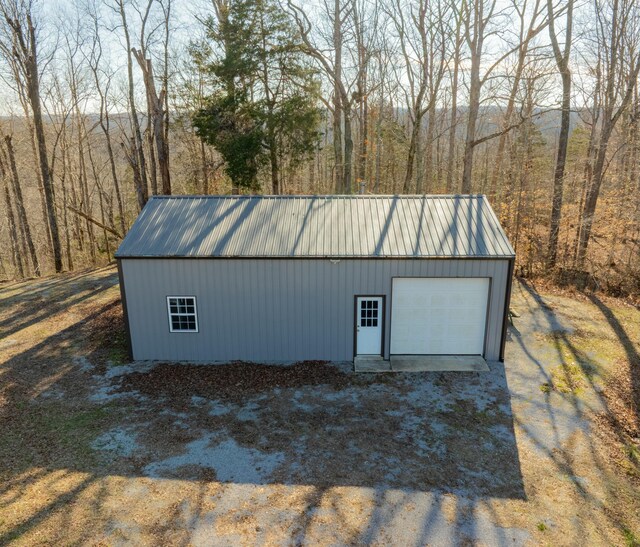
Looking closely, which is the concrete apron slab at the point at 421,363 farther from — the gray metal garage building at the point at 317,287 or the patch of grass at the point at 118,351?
the patch of grass at the point at 118,351

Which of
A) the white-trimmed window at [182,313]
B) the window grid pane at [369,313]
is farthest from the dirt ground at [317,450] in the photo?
the window grid pane at [369,313]

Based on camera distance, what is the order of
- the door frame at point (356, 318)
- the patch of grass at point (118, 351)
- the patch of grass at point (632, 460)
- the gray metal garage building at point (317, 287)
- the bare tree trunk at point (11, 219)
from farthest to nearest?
the bare tree trunk at point (11, 219) < the patch of grass at point (118, 351) < the door frame at point (356, 318) < the gray metal garage building at point (317, 287) < the patch of grass at point (632, 460)

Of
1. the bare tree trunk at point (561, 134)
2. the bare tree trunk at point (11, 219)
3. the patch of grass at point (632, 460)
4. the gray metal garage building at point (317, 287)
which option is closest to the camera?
the patch of grass at point (632, 460)

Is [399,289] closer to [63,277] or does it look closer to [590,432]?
[590,432]

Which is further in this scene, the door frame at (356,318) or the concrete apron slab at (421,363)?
the door frame at (356,318)

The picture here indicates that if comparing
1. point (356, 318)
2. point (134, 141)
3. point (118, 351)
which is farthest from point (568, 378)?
point (134, 141)

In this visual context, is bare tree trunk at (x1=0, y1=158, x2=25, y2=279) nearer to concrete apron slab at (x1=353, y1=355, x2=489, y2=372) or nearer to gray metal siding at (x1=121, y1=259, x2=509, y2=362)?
gray metal siding at (x1=121, y1=259, x2=509, y2=362)

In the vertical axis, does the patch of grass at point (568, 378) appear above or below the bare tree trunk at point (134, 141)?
below

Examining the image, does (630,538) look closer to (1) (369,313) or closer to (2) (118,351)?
(1) (369,313)
